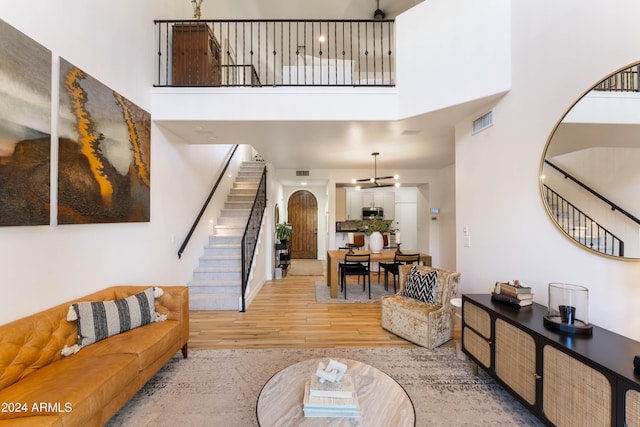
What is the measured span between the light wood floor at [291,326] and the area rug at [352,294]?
0.63ft

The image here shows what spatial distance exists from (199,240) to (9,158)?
3.12 meters

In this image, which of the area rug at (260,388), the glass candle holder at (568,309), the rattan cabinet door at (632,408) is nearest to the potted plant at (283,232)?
the area rug at (260,388)

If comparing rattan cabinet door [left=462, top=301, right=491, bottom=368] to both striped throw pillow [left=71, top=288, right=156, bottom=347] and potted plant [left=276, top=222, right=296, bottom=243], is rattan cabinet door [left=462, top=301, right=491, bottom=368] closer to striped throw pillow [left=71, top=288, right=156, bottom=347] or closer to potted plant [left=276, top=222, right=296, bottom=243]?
striped throw pillow [left=71, top=288, right=156, bottom=347]

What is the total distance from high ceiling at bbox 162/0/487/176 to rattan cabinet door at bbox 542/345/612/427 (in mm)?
2566

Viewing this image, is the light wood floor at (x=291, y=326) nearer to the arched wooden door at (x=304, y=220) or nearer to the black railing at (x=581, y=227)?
the black railing at (x=581, y=227)

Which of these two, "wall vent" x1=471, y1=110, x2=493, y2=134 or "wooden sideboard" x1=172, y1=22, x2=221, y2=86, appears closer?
"wall vent" x1=471, y1=110, x2=493, y2=134

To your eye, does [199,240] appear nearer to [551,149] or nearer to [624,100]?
[551,149]

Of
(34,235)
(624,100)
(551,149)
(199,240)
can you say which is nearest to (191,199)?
(199,240)

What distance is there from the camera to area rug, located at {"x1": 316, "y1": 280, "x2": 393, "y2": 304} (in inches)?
182

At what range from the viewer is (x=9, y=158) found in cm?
175

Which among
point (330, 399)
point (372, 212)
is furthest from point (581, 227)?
point (372, 212)

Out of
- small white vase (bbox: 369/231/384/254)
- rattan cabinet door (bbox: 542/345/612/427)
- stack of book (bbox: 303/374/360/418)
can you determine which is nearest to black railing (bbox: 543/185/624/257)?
rattan cabinet door (bbox: 542/345/612/427)

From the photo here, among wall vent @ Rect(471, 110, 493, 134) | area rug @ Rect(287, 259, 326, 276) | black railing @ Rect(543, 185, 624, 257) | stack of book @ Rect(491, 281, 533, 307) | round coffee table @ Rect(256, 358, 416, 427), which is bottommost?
area rug @ Rect(287, 259, 326, 276)

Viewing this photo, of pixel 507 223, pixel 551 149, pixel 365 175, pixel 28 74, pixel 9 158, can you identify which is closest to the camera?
pixel 9 158
